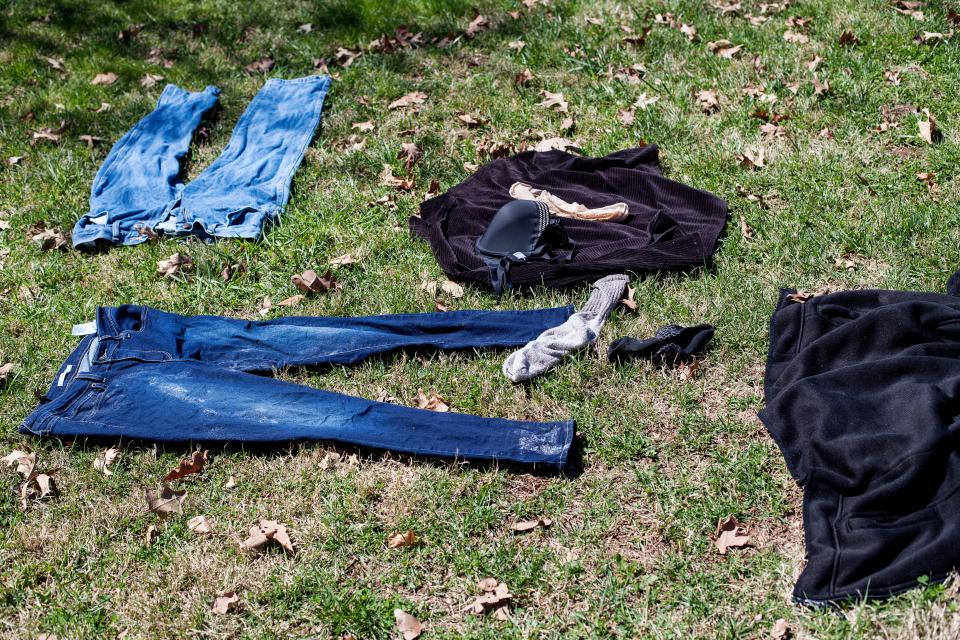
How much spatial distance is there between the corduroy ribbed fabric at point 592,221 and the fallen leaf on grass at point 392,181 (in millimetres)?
379

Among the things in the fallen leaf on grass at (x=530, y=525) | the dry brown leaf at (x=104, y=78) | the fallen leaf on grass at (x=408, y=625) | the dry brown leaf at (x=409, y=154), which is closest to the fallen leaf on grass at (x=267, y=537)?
the fallen leaf on grass at (x=408, y=625)

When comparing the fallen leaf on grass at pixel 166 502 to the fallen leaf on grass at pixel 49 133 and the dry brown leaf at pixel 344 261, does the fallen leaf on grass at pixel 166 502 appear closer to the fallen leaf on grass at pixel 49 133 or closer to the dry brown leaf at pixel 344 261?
the dry brown leaf at pixel 344 261

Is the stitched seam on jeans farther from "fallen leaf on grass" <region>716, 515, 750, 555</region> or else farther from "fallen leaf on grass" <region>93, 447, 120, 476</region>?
"fallen leaf on grass" <region>716, 515, 750, 555</region>

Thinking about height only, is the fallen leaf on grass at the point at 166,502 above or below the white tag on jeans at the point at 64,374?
below

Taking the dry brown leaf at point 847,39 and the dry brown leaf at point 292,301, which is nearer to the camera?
the dry brown leaf at point 292,301

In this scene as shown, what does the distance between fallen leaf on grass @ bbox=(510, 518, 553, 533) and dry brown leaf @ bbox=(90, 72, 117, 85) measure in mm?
6217

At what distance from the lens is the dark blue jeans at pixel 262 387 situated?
3.94 meters

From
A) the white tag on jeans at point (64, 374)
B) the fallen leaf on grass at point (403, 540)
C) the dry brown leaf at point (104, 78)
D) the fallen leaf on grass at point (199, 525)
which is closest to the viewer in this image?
the fallen leaf on grass at point (403, 540)

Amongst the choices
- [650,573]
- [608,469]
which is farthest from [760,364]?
[650,573]

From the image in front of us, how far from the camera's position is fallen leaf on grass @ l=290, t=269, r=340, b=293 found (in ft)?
16.8

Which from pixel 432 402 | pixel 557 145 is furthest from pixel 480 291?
pixel 557 145

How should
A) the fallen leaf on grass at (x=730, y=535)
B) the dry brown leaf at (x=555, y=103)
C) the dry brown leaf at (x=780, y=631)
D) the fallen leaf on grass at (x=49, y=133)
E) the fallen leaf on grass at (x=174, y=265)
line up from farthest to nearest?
the fallen leaf on grass at (x=49, y=133) < the dry brown leaf at (x=555, y=103) < the fallen leaf on grass at (x=174, y=265) < the fallen leaf on grass at (x=730, y=535) < the dry brown leaf at (x=780, y=631)

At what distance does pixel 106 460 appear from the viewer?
4.11 meters

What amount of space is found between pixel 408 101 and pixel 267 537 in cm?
417
